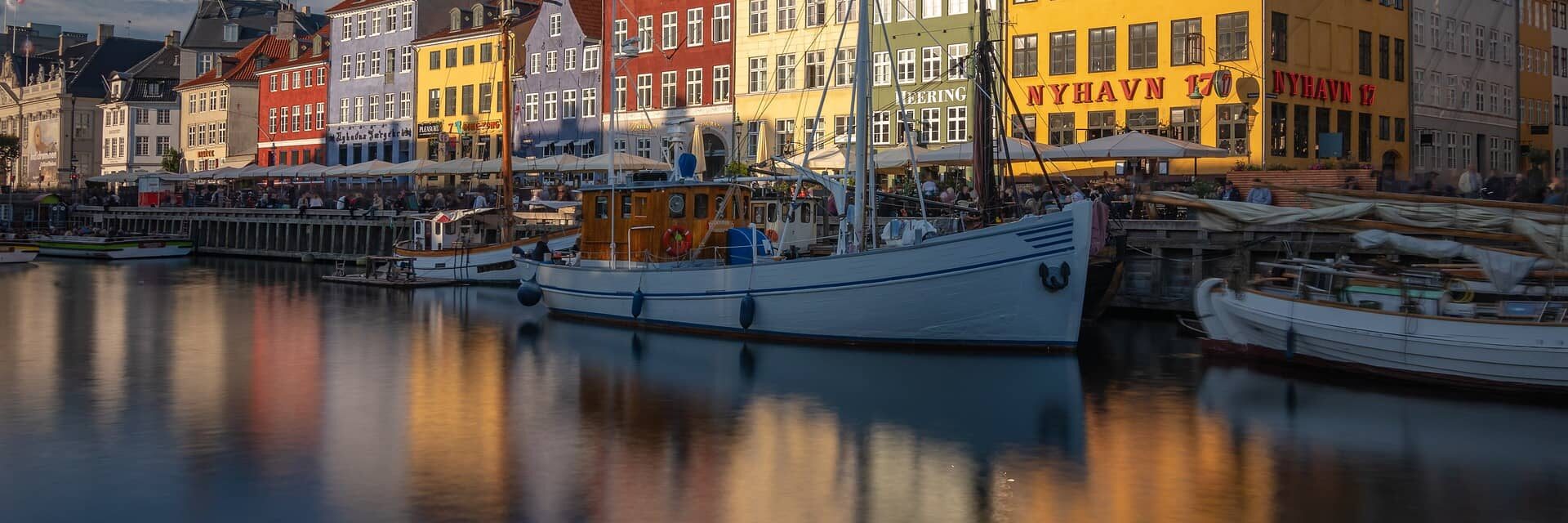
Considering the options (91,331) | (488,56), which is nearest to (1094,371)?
(91,331)

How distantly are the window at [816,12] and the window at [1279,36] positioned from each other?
53.2 ft

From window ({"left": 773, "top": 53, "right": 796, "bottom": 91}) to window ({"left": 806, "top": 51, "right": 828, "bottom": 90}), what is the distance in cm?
94

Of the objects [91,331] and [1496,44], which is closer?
[91,331]

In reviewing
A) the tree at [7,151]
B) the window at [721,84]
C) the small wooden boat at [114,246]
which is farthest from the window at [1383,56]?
the tree at [7,151]

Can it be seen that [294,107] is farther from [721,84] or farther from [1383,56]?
[1383,56]

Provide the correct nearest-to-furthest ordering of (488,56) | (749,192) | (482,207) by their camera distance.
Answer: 1. (749,192)
2. (482,207)
3. (488,56)

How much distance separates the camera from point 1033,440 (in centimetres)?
1819

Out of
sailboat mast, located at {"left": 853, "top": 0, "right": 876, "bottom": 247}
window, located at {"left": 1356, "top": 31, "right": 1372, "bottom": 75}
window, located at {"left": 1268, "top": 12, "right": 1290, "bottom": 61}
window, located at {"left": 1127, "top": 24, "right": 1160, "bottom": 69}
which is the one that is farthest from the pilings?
sailboat mast, located at {"left": 853, "top": 0, "right": 876, "bottom": 247}

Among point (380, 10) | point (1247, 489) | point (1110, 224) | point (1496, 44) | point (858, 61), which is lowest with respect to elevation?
point (1247, 489)

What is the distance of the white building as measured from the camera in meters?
104

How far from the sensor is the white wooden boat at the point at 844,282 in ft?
79.5

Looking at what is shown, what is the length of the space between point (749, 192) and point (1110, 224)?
750cm

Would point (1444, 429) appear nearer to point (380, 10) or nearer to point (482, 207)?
point (482, 207)

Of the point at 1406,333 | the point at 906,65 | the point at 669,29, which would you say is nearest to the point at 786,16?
the point at 906,65
